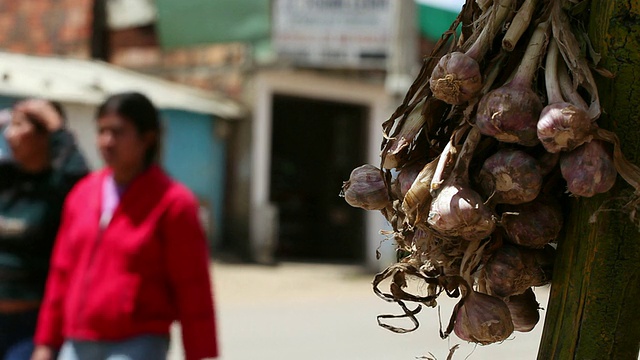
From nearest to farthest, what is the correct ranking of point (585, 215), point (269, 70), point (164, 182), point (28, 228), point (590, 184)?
point (590, 184), point (585, 215), point (164, 182), point (28, 228), point (269, 70)

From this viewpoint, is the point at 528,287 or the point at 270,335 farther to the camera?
the point at 270,335

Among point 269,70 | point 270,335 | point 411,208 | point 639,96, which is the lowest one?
point 270,335

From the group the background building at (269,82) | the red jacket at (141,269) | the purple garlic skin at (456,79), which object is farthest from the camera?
the background building at (269,82)

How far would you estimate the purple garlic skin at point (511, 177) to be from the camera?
1.25m

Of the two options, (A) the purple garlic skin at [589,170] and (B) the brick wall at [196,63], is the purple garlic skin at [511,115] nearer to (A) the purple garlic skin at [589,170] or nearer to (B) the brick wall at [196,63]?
(A) the purple garlic skin at [589,170]

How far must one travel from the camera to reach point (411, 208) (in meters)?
1.33

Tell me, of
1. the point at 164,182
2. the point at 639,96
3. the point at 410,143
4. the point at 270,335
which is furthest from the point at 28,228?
the point at 270,335

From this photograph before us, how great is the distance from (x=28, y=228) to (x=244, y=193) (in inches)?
405

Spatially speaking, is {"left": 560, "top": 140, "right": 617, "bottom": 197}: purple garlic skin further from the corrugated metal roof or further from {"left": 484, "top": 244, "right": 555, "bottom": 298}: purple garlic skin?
the corrugated metal roof

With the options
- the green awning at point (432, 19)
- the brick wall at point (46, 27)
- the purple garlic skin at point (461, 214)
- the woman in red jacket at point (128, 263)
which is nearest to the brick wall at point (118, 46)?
the brick wall at point (46, 27)

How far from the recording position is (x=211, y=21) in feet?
45.9

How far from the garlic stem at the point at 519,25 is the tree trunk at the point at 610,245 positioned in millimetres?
96

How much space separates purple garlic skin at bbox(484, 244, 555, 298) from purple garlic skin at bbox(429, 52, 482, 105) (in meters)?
0.25

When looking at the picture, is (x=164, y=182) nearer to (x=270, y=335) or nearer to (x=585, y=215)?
(x=585, y=215)
